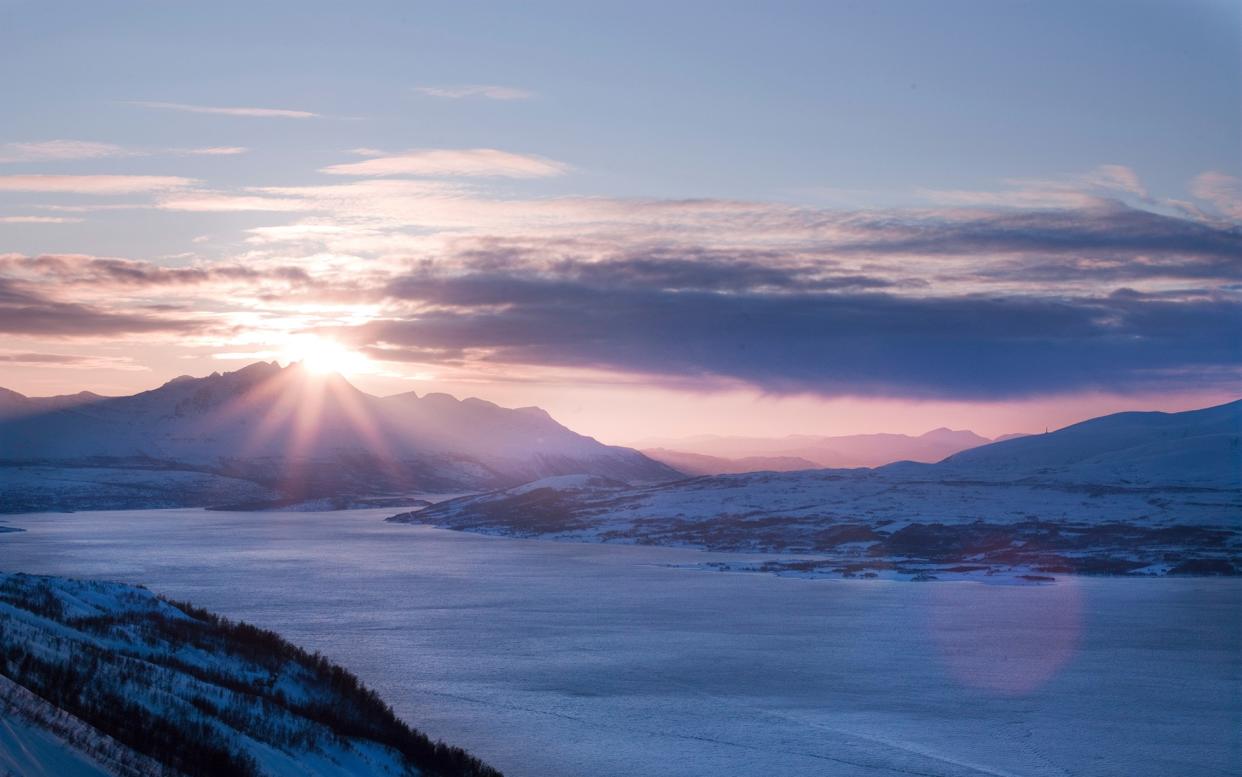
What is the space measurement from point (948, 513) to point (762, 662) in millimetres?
67730

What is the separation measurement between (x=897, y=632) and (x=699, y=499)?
79139 millimetres

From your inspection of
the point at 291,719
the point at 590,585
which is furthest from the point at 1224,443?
the point at 291,719

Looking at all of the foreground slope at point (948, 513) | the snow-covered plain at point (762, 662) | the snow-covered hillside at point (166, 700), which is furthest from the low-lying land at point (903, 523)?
the snow-covered hillside at point (166, 700)

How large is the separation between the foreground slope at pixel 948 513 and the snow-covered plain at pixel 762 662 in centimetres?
1100

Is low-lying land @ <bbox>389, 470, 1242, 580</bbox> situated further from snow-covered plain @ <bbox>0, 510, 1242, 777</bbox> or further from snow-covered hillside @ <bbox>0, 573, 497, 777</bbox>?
snow-covered hillside @ <bbox>0, 573, 497, 777</bbox>

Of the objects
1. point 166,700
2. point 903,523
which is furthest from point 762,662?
point 903,523

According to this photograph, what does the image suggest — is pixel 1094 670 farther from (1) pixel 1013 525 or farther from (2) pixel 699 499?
(2) pixel 699 499

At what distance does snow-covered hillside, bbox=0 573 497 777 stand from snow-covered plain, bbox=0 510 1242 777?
4.18 m

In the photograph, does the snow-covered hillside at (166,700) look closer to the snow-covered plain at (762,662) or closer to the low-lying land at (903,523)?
the snow-covered plain at (762,662)

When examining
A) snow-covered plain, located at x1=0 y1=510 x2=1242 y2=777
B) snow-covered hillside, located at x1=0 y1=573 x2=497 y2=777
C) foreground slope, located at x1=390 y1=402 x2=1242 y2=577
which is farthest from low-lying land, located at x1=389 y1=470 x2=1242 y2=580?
snow-covered hillside, located at x1=0 y1=573 x2=497 y2=777

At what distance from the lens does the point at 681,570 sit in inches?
3194

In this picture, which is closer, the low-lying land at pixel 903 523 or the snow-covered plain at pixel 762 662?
the snow-covered plain at pixel 762 662

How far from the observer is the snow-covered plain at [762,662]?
27.8 meters

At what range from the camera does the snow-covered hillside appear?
40.5 ft
